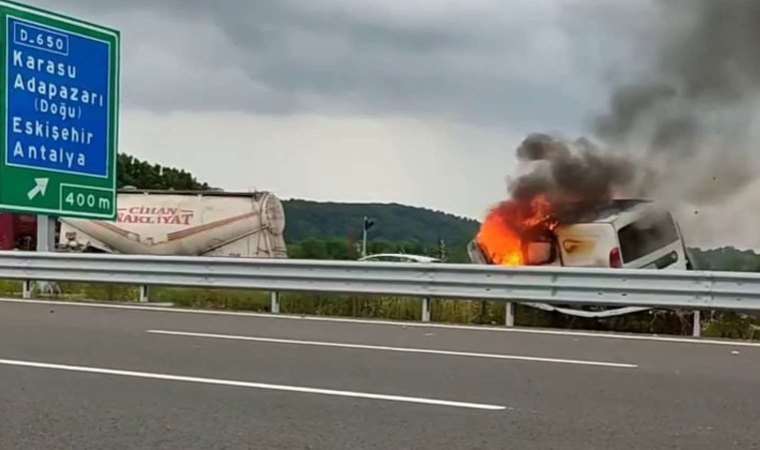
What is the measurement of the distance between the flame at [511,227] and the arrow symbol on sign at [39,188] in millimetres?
7264

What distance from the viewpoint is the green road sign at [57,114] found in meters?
17.4

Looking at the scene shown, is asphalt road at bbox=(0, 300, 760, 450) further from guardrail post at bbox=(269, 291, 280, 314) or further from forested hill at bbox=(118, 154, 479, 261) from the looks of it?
forested hill at bbox=(118, 154, 479, 261)

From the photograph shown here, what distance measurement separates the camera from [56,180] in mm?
17828

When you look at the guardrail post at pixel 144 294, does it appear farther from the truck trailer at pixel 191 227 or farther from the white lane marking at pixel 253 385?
the truck trailer at pixel 191 227

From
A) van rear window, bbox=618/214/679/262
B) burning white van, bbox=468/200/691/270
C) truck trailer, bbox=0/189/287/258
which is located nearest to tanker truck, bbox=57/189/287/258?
truck trailer, bbox=0/189/287/258

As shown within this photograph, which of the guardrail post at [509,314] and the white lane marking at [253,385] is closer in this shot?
the white lane marking at [253,385]

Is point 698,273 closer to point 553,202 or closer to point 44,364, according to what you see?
point 553,202

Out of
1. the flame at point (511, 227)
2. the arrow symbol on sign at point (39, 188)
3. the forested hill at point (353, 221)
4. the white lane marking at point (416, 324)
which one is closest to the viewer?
the white lane marking at point (416, 324)

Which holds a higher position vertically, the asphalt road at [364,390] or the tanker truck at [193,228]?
the tanker truck at [193,228]

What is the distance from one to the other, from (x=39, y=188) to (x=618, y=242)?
9.49 meters

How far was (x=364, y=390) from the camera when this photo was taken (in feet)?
24.9

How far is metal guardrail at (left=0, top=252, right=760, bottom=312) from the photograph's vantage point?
12086mm

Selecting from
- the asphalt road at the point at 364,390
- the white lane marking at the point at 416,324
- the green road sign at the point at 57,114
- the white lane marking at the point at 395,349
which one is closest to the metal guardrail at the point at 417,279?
the white lane marking at the point at 416,324

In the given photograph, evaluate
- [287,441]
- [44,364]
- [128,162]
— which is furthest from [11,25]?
[128,162]
